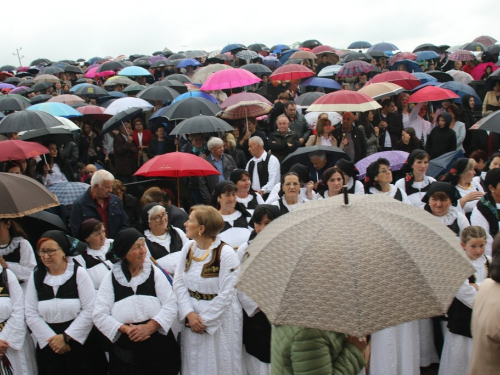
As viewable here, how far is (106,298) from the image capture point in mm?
4289

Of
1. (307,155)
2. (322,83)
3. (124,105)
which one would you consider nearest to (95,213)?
(307,155)

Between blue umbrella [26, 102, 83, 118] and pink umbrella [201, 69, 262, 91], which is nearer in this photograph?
blue umbrella [26, 102, 83, 118]

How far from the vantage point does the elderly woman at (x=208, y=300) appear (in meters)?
4.42

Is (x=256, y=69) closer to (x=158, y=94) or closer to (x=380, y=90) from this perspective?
(x=158, y=94)

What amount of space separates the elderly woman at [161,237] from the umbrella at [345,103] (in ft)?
12.2

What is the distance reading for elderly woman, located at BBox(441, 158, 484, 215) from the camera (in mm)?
5953

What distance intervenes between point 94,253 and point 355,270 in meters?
3.22

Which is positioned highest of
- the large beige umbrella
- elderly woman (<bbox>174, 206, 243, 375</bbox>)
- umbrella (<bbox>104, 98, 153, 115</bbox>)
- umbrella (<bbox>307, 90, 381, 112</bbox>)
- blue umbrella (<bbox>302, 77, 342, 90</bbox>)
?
the large beige umbrella

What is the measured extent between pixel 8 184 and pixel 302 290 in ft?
12.1

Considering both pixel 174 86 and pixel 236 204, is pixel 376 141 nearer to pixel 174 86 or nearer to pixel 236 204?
pixel 236 204

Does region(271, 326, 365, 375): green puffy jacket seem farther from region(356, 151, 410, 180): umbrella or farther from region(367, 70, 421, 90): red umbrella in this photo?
region(367, 70, 421, 90): red umbrella

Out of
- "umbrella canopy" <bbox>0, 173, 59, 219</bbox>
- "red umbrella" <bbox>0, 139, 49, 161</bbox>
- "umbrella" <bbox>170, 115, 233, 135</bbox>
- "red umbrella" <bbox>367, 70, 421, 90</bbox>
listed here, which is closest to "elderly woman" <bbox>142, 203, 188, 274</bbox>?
"umbrella canopy" <bbox>0, 173, 59, 219</bbox>

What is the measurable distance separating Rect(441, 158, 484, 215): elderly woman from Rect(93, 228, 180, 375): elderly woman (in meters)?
3.47

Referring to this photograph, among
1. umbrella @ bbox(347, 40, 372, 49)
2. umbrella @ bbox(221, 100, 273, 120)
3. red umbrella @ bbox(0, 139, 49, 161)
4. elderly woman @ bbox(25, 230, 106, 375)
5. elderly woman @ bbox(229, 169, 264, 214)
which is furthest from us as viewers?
umbrella @ bbox(347, 40, 372, 49)
